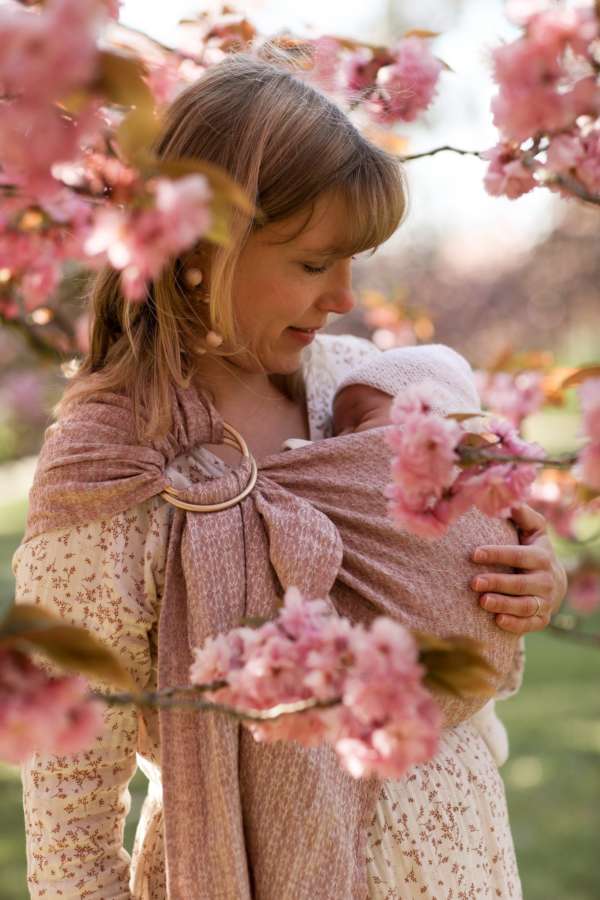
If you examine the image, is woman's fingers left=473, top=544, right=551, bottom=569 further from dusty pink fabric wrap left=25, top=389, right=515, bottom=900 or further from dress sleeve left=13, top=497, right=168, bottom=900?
dress sleeve left=13, top=497, right=168, bottom=900

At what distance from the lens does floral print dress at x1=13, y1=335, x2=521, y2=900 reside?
1297 mm

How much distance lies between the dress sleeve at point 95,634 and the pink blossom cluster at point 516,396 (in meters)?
0.86

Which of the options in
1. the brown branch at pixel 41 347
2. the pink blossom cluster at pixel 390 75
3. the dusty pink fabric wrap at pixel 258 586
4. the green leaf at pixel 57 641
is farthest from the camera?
the brown branch at pixel 41 347

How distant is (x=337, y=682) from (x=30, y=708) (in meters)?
0.23

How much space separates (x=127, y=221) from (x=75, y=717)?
1.16 ft

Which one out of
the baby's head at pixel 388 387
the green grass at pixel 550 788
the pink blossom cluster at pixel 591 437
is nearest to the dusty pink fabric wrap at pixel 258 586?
the baby's head at pixel 388 387

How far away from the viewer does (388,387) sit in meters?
1.56

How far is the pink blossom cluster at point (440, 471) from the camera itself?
0.96 meters

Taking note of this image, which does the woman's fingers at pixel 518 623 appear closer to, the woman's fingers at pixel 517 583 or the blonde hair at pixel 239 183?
the woman's fingers at pixel 517 583

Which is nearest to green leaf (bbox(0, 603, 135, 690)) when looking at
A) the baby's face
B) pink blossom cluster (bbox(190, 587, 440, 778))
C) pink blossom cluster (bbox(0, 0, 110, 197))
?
pink blossom cluster (bbox(190, 587, 440, 778))

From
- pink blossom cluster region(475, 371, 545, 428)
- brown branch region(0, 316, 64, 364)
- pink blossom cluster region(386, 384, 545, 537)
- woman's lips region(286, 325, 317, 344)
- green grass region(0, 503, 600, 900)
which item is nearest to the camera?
pink blossom cluster region(386, 384, 545, 537)

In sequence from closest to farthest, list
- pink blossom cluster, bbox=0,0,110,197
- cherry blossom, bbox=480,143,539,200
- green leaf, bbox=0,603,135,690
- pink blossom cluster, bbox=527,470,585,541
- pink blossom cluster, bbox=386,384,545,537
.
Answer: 1. pink blossom cluster, bbox=0,0,110,197
2. green leaf, bbox=0,603,135,690
3. pink blossom cluster, bbox=386,384,545,537
4. cherry blossom, bbox=480,143,539,200
5. pink blossom cluster, bbox=527,470,585,541

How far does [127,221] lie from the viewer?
737mm

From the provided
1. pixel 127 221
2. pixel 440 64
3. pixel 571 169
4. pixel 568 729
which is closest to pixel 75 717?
pixel 127 221
